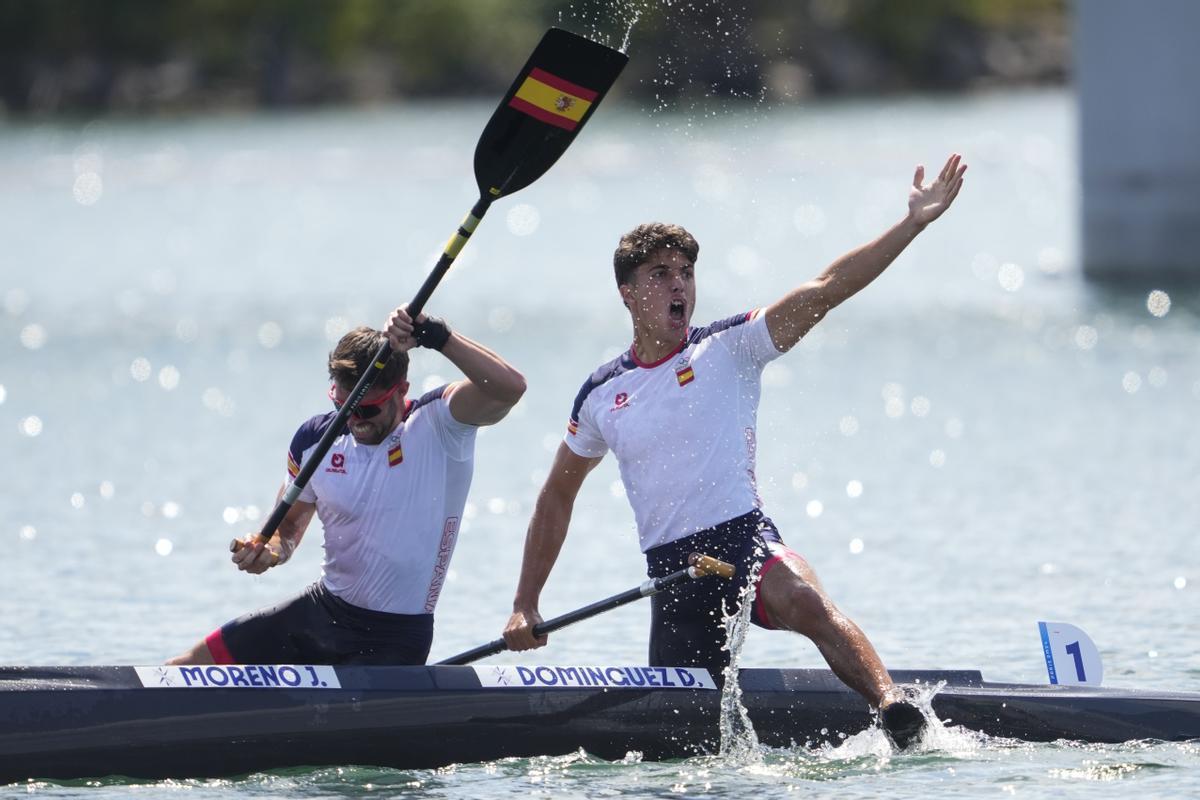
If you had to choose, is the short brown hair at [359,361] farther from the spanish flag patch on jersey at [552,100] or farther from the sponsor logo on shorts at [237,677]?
the spanish flag patch on jersey at [552,100]

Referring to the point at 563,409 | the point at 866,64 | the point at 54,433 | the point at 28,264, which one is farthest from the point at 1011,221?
the point at 866,64

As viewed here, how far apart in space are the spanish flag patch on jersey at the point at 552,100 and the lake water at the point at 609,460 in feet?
8.70

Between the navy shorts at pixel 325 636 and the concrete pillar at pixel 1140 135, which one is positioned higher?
the concrete pillar at pixel 1140 135

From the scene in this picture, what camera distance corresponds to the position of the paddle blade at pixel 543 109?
8.42 m

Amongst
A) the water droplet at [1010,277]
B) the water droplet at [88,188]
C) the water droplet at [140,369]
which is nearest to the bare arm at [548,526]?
the water droplet at [140,369]

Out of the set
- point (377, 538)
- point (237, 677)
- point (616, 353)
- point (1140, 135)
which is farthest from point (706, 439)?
point (1140, 135)

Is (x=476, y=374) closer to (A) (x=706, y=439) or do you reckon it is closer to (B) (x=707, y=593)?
(A) (x=706, y=439)

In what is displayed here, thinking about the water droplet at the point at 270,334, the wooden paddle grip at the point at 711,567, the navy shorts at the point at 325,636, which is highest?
the water droplet at the point at 270,334

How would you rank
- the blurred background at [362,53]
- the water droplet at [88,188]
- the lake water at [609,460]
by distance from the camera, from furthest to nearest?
the blurred background at [362,53]
the water droplet at [88,188]
the lake water at [609,460]

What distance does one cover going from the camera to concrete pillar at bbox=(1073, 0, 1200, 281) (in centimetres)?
2498

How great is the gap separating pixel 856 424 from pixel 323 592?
415 inches

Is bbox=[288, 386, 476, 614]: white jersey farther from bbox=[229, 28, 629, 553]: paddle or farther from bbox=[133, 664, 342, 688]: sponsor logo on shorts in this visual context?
bbox=[133, 664, 342, 688]: sponsor logo on shorts

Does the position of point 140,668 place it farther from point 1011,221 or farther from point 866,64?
point 866,64

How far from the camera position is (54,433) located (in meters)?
18.6
